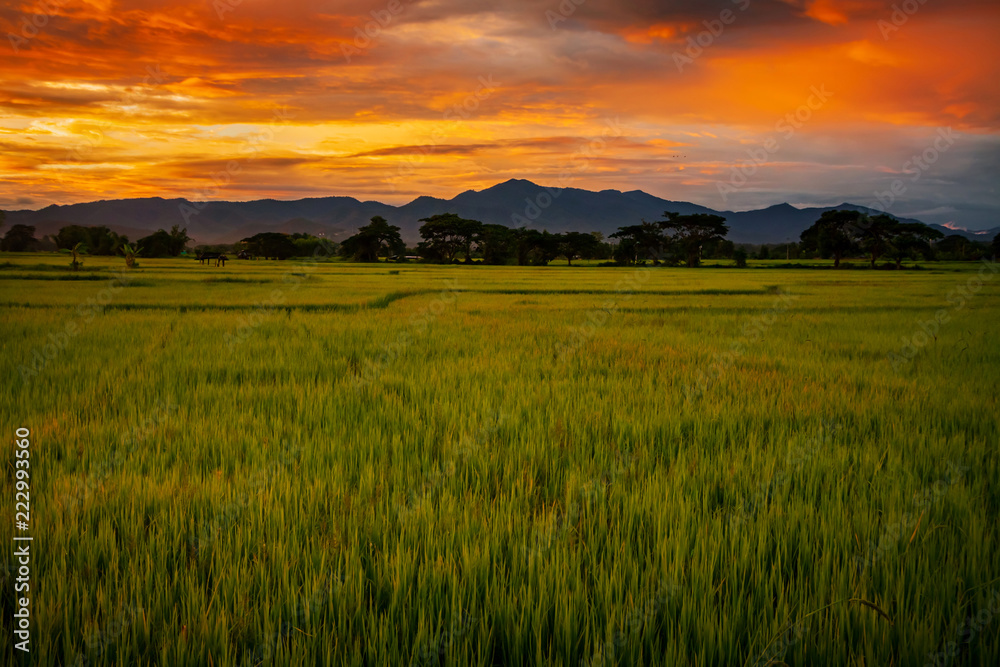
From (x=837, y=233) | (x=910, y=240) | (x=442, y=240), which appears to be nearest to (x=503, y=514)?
(x=442, y=240)

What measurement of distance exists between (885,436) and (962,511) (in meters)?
1.40

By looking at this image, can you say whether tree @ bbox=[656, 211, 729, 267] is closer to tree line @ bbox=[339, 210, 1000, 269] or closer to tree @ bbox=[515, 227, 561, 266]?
tree line @ bbox=[339, 210, 1000, 269]

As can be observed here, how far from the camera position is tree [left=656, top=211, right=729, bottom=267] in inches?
2896

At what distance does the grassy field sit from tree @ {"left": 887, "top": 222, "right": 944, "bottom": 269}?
74971mm

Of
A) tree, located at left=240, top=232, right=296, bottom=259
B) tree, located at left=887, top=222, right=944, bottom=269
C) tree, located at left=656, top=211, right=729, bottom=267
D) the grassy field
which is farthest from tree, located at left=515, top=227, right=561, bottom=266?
the grassy field

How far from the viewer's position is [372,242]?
250ft

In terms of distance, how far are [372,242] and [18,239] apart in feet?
190

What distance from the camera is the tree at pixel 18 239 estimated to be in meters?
78.2

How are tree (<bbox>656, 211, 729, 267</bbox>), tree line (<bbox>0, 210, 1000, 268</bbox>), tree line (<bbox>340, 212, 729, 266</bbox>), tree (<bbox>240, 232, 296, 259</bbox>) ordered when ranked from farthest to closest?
1. tree (<bbox>240, 232, 296, 259</bbox>)
2. tree line (<bbox>340, 212, 729, 266</bbox>)
3. tree (<bbox>656, 211, 729, 267</bbox>)
4. tree line (<bbox>0, 210, 1000, 268</bbox>)

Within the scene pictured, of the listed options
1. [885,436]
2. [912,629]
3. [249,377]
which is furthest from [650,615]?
[249,377]

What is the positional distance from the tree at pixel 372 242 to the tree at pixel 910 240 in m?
68.8

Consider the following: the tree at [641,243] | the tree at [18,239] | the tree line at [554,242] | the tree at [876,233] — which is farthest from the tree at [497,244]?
the tree at [18,239]

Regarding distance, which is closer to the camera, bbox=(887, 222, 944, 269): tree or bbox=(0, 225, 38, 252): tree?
bbox=(887, 222, 944, 269): tree

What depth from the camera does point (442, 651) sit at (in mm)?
1542
